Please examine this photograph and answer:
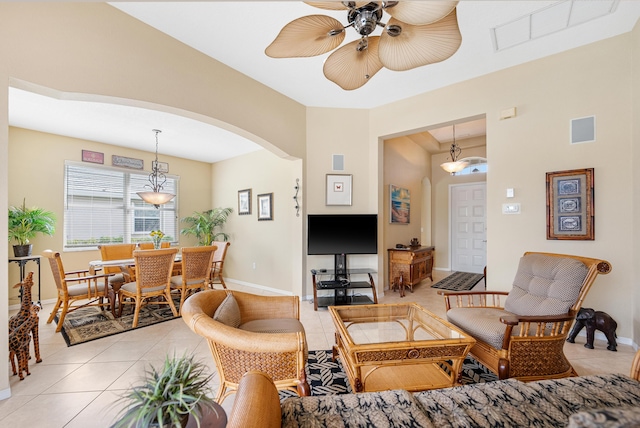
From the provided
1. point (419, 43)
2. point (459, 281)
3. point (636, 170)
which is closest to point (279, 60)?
point (419, 43)

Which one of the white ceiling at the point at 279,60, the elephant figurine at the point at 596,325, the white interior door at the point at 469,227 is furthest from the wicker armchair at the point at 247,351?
the white interior door at the point at 469,227

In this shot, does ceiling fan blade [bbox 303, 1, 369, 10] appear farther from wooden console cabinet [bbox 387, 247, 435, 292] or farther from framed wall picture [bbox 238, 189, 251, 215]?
framed wall picture [bbox 238, 189, 251, 215]

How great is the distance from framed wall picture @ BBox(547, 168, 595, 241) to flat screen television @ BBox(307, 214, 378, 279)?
2.04 m

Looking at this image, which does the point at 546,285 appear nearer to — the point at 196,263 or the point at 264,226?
the point at 196,263

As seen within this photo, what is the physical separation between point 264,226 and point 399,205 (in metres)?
2.70

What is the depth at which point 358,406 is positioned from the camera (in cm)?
102

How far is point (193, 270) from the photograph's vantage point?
12.2ft

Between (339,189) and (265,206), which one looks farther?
(265,206)

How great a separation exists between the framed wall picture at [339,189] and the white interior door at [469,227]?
12.4ft

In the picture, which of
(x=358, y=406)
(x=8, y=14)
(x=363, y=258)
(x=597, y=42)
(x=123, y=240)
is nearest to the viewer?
(x=358, y=406)

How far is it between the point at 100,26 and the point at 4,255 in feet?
6.27

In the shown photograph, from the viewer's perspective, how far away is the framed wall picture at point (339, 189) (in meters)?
4.24

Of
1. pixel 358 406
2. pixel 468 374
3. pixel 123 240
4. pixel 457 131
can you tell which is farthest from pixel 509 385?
pixel 123 240

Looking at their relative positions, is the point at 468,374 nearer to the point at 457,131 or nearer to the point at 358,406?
the point at 358,406
